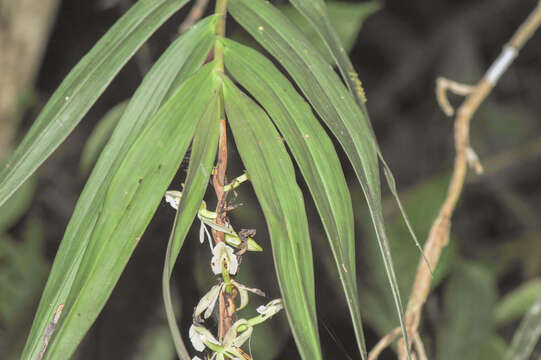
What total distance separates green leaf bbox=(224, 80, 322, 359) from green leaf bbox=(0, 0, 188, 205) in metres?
0.08

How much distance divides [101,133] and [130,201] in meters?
0.51

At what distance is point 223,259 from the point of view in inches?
12.8

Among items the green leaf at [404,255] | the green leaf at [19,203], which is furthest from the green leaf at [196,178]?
the green leaf at [19,203]

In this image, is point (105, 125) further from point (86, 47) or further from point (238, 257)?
point (238, 257)

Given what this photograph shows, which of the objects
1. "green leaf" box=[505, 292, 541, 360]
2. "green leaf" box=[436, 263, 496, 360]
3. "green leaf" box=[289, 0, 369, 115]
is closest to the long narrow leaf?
"green leaf" box=[289, 0, 369, 115]

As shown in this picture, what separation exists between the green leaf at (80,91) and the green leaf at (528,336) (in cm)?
43

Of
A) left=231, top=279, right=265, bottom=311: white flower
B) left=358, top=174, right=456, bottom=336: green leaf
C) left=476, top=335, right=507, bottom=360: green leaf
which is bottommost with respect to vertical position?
left=476, top=335, right=507, bottom=360: green leaf

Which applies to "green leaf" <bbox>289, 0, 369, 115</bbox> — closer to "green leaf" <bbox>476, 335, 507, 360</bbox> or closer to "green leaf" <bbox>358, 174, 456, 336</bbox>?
"green leaf" <bbox>358, 174, 456, 336</bbox>

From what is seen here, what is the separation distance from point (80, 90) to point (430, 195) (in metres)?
0.89

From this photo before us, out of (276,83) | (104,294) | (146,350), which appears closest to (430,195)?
(146,350)

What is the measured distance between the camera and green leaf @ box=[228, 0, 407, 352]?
337mm

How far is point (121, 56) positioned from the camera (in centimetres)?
39

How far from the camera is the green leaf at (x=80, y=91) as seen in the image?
36cm

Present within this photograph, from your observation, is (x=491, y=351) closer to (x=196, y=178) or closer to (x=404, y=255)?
(x=404, y=255)
